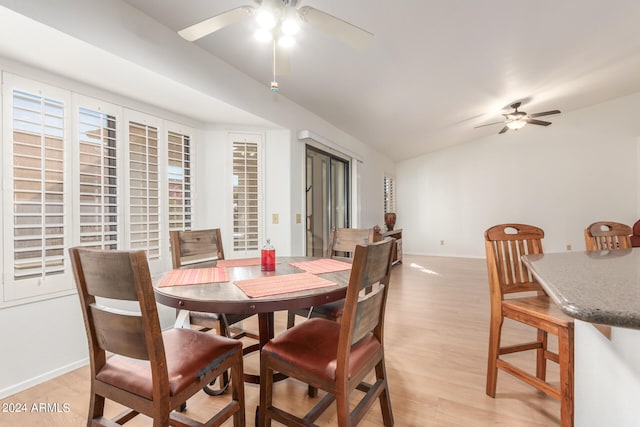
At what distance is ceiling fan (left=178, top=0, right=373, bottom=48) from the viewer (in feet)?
4.41

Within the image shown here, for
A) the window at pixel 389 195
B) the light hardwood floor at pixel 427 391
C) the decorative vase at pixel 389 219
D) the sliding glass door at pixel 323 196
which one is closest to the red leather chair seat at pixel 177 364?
the light hardwood floor at pixel 427 391

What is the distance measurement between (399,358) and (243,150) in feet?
7.97

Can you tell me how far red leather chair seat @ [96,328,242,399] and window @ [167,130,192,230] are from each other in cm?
165

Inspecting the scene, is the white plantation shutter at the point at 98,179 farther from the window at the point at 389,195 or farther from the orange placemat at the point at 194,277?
the window at the point at 389,195

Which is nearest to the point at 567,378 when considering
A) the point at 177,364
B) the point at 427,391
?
the point at 427,391

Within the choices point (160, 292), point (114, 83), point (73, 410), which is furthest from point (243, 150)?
point (73, 410)

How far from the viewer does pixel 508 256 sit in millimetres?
1706

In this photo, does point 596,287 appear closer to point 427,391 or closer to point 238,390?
point 238,390

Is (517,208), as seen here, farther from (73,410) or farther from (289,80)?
(73,410)

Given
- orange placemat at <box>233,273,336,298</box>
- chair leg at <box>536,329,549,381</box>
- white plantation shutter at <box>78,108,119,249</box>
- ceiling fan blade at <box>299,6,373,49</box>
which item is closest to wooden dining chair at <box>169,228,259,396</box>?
orange placemat at <box>233,273,336,298</box>

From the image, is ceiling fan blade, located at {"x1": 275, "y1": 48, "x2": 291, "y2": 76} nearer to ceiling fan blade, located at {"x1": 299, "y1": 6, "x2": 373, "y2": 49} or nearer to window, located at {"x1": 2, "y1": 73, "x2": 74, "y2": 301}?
ceiling fan blade, located at {"x1": 299, "y1": 6, "x2": 373, "y2": 49}

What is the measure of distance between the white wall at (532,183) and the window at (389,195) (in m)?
0.26

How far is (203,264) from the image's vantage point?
6.23 feet

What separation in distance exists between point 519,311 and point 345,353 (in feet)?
3.51
